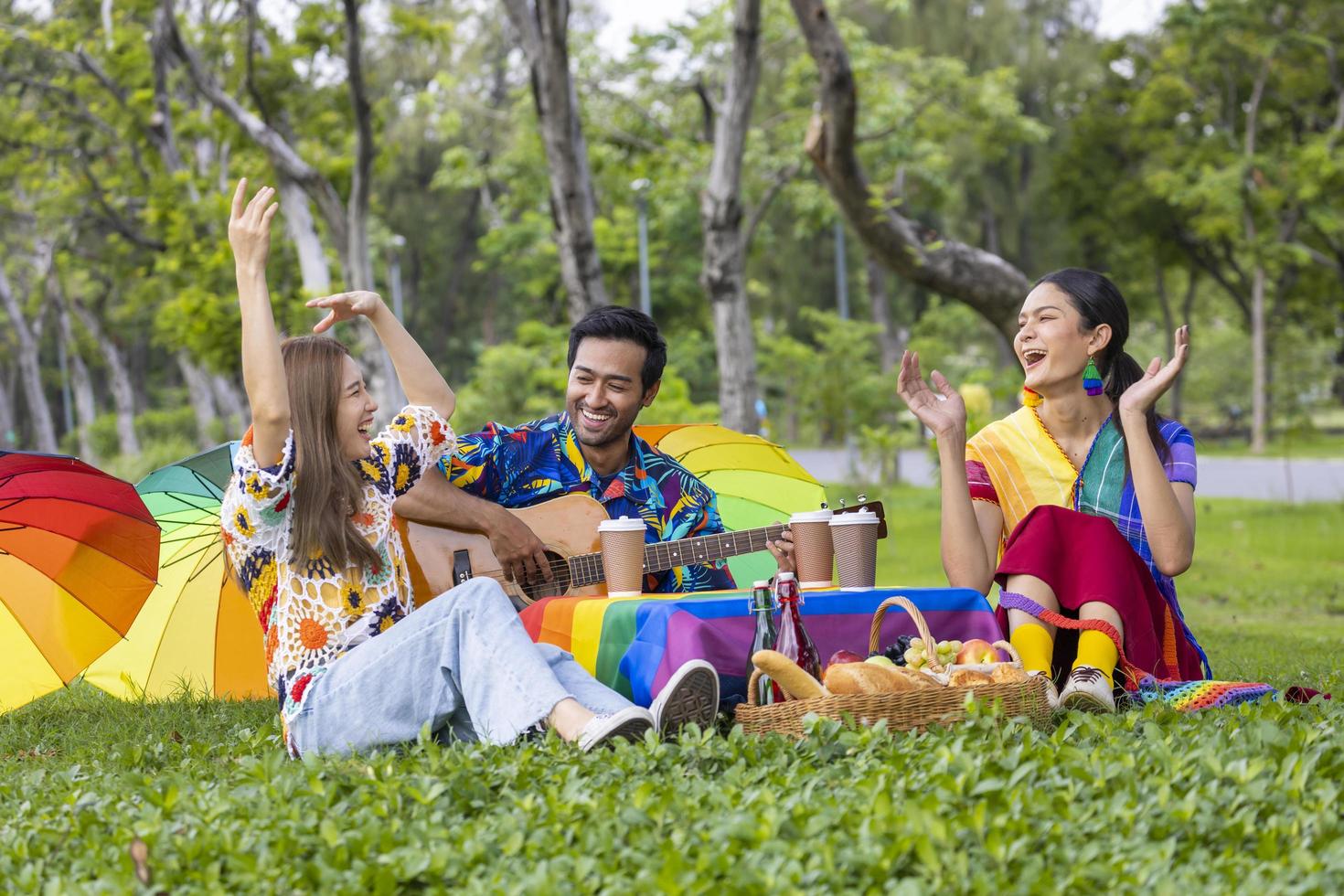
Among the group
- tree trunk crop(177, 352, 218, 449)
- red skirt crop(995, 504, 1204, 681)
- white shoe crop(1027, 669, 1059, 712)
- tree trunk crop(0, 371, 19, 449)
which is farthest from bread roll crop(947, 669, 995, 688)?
tree trunk crop(0, 371, 19, 449)

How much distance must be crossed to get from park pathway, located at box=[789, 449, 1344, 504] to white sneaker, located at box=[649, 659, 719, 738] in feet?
36.8

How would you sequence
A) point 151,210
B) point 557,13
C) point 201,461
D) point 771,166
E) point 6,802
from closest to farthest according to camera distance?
point 6,802 → point 201,461 → point 557,13 → point 151,210 → point 771,166

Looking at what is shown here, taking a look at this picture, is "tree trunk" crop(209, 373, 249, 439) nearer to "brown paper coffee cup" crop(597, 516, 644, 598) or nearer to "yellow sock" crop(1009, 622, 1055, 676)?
"brown paper coffee cup" crop(597, 516, 644, 598)

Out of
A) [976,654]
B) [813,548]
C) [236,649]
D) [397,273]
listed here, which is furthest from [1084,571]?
[397,273]

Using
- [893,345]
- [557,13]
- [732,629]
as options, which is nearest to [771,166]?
[893,345]

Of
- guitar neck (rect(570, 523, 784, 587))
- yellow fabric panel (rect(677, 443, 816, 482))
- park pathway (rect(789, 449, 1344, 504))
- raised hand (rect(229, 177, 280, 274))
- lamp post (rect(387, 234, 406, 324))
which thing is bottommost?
park pathway (rect(789, 449, 1344, 504))

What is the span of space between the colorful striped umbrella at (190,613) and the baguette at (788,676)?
304 cm

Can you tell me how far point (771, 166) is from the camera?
26828 millimetres

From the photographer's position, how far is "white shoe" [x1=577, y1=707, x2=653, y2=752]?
3934 millimetres

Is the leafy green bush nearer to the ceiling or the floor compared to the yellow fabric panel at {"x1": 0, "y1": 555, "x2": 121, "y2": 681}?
nearer to the floor

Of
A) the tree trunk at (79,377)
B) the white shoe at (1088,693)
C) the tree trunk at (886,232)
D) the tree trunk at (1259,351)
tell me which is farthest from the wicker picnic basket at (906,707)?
the tree trunk at (79,377)

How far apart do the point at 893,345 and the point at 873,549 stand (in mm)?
28458

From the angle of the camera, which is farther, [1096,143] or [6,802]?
[1096,143]

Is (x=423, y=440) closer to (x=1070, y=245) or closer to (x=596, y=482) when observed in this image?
(x=596, y=482)
